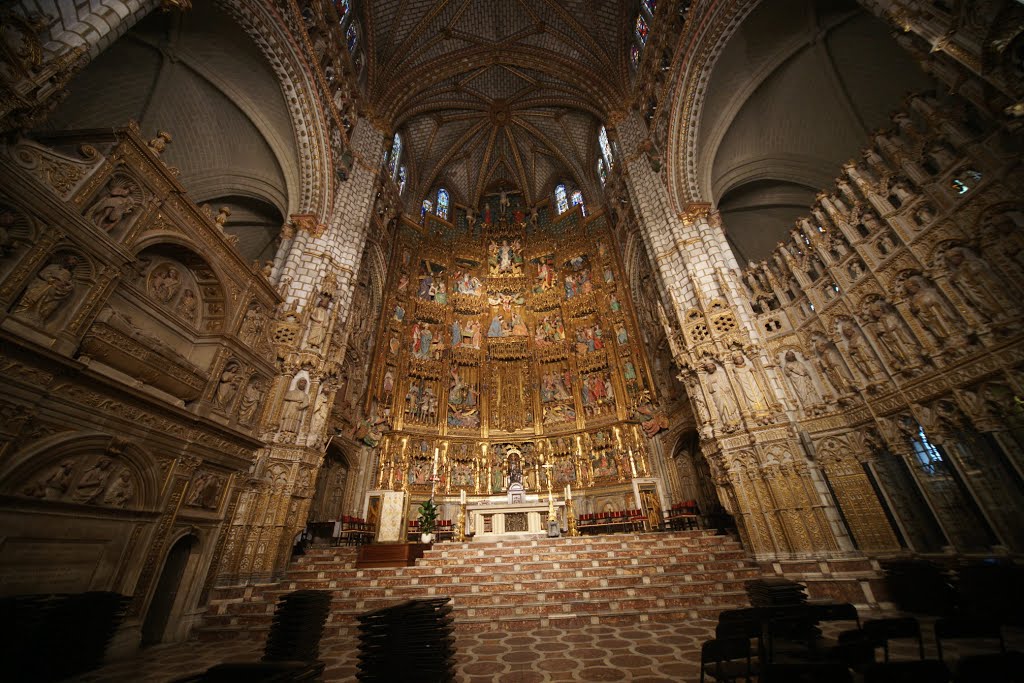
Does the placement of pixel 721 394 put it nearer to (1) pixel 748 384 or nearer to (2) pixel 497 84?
(1) pixel 748 384

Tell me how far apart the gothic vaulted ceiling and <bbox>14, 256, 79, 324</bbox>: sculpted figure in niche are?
15.7m

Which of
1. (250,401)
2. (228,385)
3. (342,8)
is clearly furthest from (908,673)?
(342,8)

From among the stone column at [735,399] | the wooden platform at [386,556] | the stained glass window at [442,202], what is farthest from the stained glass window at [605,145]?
the wooden platform at [386,556]

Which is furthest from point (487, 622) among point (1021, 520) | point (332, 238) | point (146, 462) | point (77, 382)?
point (332, 238)

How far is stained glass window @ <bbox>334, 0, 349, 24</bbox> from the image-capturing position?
1502 centimetres

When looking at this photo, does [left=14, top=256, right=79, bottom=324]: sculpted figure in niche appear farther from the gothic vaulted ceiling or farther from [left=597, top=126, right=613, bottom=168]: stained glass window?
[left=597, top=126, right=613, bottom=168]: stained glass window

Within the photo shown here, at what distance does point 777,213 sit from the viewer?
15219mm

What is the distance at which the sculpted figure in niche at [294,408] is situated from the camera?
9.62 m

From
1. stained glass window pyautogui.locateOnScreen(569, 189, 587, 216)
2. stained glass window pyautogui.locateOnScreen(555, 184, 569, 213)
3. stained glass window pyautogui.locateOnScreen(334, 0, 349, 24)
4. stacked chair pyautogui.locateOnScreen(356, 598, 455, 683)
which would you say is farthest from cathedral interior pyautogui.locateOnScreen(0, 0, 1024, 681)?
stained glass window pyautogui.locateOnScreen(555, 184, 569, 213)

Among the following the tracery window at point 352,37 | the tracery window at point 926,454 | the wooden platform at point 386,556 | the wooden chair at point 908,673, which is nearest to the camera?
the wooden chair at point 908,673

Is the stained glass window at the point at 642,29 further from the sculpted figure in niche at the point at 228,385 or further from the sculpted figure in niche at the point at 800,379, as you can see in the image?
the sculpted figure in niche at the point at 228,385

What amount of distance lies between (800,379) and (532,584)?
842 centimetres

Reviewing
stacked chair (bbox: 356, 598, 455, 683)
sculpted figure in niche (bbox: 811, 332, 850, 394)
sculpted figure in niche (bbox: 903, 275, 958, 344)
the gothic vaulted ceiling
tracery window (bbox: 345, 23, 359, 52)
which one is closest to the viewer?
stacked chair (bbox: 356, 598, 455, 683)

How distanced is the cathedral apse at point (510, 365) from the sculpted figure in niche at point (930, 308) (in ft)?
29.1
